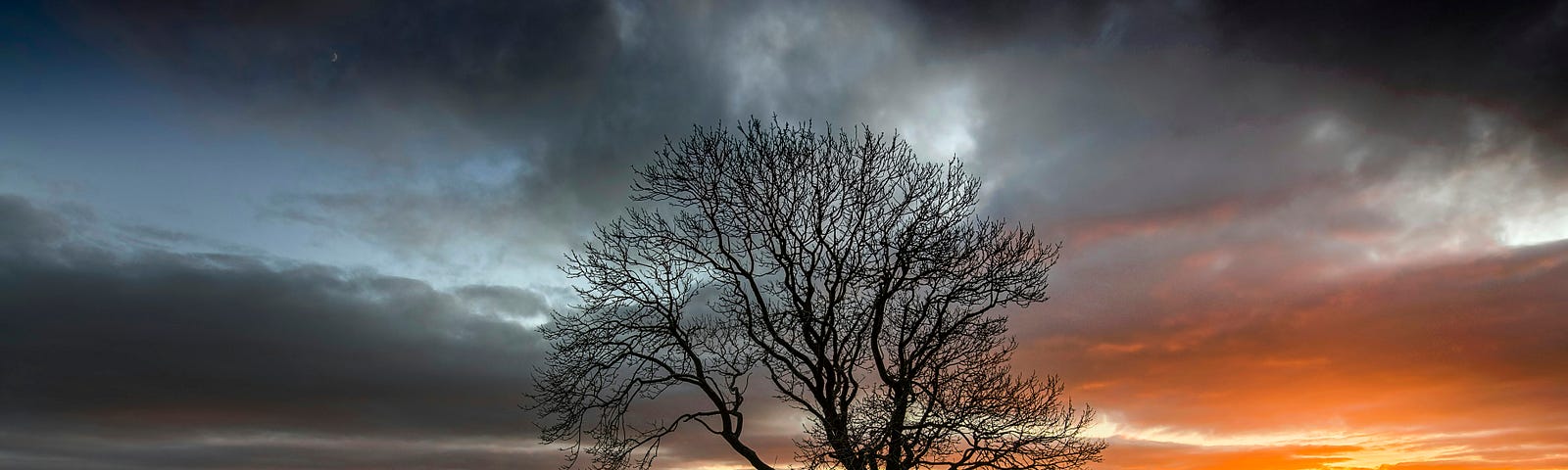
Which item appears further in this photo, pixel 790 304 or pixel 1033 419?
pixel 790 304

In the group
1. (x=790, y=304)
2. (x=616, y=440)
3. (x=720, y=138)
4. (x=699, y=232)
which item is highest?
(x=720, y=138)

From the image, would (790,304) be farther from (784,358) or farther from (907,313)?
(907,313)

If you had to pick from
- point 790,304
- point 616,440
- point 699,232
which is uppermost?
point 699,232

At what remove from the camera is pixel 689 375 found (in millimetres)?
15719

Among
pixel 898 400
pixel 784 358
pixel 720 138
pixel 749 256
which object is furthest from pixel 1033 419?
pixel 720 138

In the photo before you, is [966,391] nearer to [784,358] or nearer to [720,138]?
[784,358]

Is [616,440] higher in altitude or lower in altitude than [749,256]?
lower

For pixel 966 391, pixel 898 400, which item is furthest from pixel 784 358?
pixel 966 391

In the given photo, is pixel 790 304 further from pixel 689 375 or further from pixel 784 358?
pixel 689 375

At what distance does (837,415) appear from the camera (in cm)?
1508

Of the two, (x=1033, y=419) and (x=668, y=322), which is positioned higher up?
(x=668, y=322)

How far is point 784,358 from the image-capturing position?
15539 mm

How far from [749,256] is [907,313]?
110 inches

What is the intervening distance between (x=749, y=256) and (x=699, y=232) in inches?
36.9
